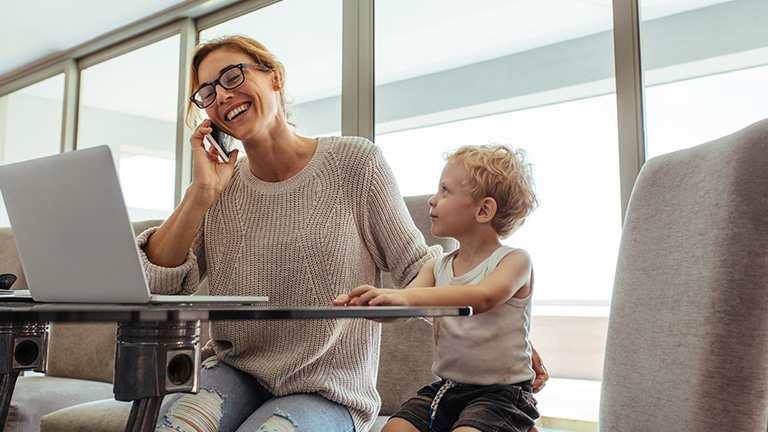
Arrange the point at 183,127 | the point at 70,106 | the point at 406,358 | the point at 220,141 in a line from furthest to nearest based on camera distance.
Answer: the point at 70,106
the point at 183,127
the point at 406,358
the point at 220,141

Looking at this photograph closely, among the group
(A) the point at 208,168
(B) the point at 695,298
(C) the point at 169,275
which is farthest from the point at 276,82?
(B) the point at 695,298

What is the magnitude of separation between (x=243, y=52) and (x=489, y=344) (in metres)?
0.83

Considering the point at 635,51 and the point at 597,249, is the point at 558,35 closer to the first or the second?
the point at 635,51

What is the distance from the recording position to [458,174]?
4.02ft

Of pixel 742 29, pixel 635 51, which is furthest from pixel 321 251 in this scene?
pixel 742 29

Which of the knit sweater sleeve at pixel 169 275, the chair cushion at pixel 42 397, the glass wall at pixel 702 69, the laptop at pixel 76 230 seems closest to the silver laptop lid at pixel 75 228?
the laptop at pixel 76 230

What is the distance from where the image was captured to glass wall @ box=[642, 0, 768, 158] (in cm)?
198

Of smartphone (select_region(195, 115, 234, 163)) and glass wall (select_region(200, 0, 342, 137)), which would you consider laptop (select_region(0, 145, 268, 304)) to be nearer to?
smartphone (select_region(195, 115, 234, 163))

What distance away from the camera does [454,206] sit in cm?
121

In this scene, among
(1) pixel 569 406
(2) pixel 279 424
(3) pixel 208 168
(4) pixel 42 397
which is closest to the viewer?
(2) pixel 279 424

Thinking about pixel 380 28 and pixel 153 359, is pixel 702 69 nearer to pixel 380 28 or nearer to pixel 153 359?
pixel 380 28

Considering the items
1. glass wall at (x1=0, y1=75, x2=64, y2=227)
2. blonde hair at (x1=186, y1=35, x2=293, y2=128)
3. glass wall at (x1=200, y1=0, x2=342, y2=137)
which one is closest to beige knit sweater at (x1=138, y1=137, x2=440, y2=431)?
blonde hair at (x1=186, y1=35, x2=293, y2=128)

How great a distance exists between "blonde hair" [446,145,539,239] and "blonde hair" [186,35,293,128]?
1.62 feet

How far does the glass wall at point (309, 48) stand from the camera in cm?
326
